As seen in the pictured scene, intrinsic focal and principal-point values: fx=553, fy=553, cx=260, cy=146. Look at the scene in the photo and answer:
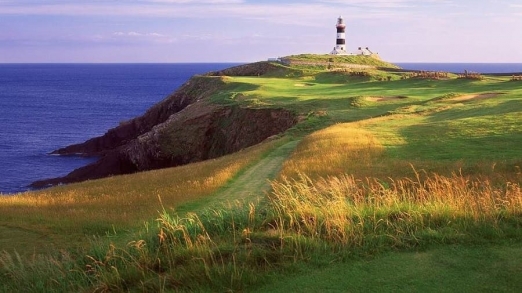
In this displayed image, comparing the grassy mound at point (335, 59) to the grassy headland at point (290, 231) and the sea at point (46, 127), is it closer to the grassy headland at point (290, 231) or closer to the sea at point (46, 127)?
the sea at point (46, 127)

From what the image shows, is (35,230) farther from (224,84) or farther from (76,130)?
(76,130)

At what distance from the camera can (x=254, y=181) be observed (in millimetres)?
17500

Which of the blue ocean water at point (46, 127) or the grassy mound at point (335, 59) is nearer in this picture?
the blue ocean water at point (46, 127)

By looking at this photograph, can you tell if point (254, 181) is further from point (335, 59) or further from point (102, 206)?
point (335, 59)

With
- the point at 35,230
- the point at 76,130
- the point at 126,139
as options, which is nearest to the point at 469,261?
the point at 35,230

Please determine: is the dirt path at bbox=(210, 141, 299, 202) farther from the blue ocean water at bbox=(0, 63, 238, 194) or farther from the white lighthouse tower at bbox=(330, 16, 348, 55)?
the white lighthouse tower at bbox=(330, 16, 348, 55)

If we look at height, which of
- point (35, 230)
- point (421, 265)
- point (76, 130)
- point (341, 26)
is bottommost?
point (76, 130)

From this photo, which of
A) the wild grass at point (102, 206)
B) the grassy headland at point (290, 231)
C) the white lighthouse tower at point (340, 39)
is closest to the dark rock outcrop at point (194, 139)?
the wild grass at point (102, 206)

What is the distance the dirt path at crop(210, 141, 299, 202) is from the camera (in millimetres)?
15305

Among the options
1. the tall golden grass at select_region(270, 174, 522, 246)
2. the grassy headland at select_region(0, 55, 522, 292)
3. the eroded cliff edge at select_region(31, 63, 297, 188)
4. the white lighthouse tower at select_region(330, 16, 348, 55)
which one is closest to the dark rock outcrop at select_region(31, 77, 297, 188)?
the eroded cliff edge at select_region(31, 63, 297, 188)

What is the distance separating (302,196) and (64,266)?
175 inches

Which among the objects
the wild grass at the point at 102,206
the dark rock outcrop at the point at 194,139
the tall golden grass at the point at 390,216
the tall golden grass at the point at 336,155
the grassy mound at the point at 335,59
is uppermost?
the grassy mound at the point at 335,59

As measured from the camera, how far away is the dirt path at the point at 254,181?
50.2 feet

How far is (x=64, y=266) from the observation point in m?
8.88
